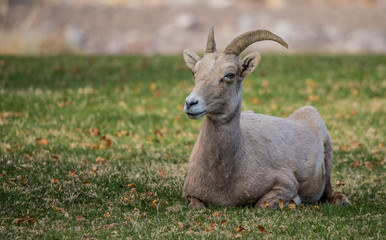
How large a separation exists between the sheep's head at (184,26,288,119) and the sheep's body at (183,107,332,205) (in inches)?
10.7

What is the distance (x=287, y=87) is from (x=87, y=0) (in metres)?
20.4

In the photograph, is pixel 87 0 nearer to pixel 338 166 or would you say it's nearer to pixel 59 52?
pixel 59 52

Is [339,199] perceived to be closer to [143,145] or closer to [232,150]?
[232,150]

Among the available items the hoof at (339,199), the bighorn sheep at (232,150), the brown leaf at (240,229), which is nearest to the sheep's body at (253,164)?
the bighorn sheep at (232,150)

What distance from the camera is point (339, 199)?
7.01 metres

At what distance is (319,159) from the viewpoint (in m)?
7.16

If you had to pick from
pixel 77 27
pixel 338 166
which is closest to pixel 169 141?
pixel 338 166

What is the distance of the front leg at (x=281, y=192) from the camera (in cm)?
632

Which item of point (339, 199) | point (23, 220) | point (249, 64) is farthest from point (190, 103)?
point (339, 199)

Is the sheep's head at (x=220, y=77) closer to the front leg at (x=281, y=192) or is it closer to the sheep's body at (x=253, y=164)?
the sheep's body at (x=253, y=164)

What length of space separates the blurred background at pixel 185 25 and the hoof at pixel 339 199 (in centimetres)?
1498

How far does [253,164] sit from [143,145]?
3423 millimetres

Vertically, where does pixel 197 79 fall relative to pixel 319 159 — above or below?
above

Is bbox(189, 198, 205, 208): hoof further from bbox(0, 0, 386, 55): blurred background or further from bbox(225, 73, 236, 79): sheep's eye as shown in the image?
bbox(0, 0, 386, 55): blurred background
